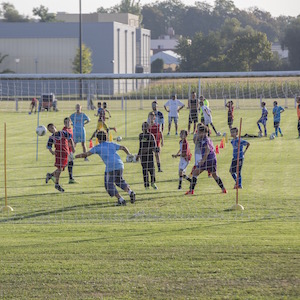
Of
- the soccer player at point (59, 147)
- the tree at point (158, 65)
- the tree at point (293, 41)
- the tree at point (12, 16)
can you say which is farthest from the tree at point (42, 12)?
the soccer player at point (59, 147)

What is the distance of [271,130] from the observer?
38.3 meters

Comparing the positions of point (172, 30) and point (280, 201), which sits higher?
point (172, 30)

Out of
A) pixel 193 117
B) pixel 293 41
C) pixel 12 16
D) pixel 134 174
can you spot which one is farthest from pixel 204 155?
pixel 12 16

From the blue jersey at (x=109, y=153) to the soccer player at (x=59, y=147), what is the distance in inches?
114

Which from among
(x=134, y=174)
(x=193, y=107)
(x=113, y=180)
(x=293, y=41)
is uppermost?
(x=293, y=41)

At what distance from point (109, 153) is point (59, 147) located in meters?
3.35

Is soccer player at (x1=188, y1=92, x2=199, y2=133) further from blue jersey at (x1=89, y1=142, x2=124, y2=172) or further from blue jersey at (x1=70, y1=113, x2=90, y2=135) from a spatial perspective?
blue jersey at (x1=89, y1=142, x2=124, y2=172)

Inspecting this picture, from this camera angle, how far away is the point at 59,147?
19281 mm

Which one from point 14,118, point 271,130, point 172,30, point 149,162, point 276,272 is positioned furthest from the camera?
point 172,30

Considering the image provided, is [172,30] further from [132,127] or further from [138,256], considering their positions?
[138,256]

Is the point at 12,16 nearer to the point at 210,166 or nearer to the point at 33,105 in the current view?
the point at 33,105

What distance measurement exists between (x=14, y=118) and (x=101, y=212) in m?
33.0

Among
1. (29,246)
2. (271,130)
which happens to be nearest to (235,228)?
(29,246)

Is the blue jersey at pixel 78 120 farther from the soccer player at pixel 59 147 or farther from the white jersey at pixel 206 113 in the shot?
the white jersey at pixel 206 113
